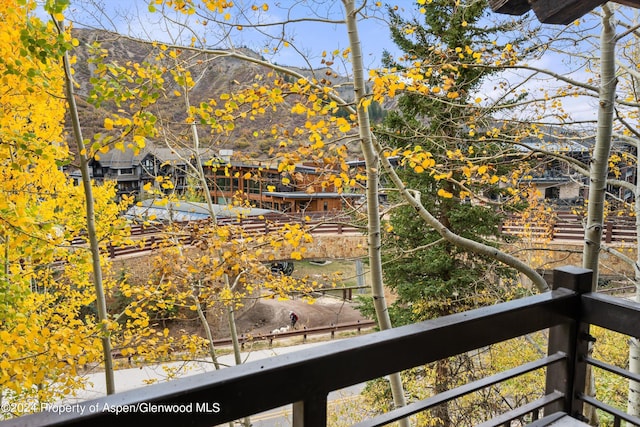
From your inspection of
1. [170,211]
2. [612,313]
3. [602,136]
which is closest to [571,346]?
[612,313]

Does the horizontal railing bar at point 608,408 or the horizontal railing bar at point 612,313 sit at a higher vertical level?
the horizontal railing bar at point 612,313

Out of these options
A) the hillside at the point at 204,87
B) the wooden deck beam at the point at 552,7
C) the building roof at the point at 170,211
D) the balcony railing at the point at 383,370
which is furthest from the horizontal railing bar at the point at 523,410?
the building roof at the point at 170,211

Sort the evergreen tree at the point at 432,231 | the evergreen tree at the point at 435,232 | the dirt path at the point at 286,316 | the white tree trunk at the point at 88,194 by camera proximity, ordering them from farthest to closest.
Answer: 1. the dirt path at the point at 286,316
2. the evergreen tree at the point at 432,231
3. the evergreen tree at the point at 435,232
4. the white tree trunk at the point at 88,194

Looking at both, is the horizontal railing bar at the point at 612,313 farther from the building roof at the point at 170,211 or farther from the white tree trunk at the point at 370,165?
the building roof at the point at 170,211

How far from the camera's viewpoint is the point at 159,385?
0.80 metres

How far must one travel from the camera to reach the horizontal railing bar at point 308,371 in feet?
2.50

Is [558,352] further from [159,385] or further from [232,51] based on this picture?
[232,51]

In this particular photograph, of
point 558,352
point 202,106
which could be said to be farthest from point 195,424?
point 202,106

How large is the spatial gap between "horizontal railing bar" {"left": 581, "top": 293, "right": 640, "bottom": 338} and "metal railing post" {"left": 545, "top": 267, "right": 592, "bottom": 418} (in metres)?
0.03

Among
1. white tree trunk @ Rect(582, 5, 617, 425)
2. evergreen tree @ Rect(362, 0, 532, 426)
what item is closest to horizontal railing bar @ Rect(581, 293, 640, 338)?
white tree trunk @ Rect(582, 5, 617, 425)

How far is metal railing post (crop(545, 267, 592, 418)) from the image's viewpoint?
154 centimetres

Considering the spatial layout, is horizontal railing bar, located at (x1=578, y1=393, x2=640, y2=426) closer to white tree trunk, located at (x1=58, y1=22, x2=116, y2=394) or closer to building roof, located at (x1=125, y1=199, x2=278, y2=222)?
white tree trunk, located at (x1=58, y1=22, x2=116, y2=394)

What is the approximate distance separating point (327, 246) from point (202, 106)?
10.8 m

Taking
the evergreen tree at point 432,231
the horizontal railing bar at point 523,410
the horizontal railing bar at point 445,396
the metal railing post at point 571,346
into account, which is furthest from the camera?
the evergreen tree at point 432,231
